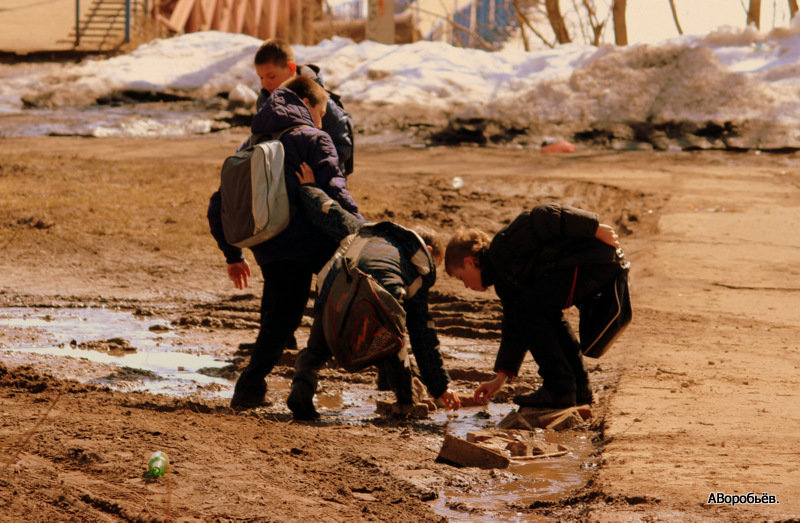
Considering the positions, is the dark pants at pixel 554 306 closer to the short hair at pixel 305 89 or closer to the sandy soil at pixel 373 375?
the sandy soil at pixel 373 375

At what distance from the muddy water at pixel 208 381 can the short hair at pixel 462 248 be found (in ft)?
2.50

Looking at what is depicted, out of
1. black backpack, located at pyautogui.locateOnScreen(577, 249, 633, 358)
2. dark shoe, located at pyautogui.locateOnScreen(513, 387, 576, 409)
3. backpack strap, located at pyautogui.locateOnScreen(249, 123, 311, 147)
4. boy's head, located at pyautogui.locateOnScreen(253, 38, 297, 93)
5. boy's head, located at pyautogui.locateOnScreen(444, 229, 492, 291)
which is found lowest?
dark shoe, located at pyautogui.locateOnScreen(513, 387, 576, 409)

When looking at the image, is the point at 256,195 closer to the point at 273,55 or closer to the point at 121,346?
the point at 273,55

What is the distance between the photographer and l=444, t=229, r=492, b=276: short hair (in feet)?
15.3

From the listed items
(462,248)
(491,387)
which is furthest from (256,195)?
(491,387)

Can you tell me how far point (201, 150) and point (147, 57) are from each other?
10.0 m

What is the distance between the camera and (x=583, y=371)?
4898 mm

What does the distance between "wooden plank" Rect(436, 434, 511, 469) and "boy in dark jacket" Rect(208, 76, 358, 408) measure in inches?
45.2

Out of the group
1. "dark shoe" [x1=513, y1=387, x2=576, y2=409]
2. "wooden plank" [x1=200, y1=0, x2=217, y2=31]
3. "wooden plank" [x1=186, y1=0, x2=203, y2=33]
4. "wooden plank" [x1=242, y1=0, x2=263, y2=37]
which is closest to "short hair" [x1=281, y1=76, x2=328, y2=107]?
"dark shoe" [x1=513, y1=387, x2=576, y2=409]

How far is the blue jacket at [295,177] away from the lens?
4.64 m

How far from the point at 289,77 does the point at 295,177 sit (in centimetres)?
104

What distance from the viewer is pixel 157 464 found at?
11.2ft

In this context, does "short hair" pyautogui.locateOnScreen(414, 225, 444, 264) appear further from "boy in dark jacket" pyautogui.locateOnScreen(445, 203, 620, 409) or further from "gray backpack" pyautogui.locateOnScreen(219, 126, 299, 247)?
"gray backpack" pyautogui.locateOnScreen(219, 126, 299, 247)

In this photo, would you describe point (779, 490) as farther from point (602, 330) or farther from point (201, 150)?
point (201, 150)
